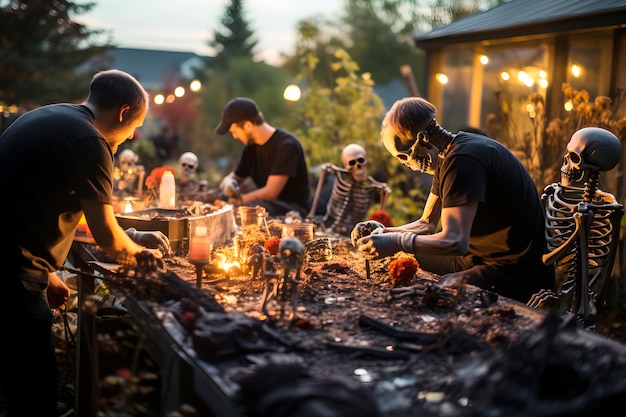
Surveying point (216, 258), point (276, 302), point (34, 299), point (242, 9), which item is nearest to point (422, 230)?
point (216, 258)

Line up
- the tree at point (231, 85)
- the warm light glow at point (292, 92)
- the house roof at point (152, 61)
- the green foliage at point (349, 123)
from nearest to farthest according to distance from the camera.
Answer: the warm light glow at point (292, 92) → the green foliage at point (349, 123) → the tree at point (231, 85) → the house roof at point (152, 61)

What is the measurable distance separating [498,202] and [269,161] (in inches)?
142

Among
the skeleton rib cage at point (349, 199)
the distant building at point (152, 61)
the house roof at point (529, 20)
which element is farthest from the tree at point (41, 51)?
the distant building at point (152, 61)

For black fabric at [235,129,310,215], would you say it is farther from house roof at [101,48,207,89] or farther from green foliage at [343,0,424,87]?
house roof at [101,48,207,89]

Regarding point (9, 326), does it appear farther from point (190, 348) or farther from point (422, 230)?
point (422, 230)

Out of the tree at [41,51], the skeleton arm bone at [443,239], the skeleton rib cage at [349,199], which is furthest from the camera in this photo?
the tree at [41,51]

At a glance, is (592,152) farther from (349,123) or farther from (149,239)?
(349,123)

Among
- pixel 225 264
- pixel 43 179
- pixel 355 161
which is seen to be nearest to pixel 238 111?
pixel 355 161

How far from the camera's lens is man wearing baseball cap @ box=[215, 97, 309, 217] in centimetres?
698

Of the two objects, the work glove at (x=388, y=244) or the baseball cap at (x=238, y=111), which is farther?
the baseball cap at (x=238, y=111)

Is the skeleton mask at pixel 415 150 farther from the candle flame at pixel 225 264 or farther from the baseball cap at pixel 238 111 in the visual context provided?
the baseball cap at pixel 238 111

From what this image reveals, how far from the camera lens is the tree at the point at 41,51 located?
20859 millimetres

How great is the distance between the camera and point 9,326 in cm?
334

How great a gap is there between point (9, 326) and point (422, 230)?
253 cm
